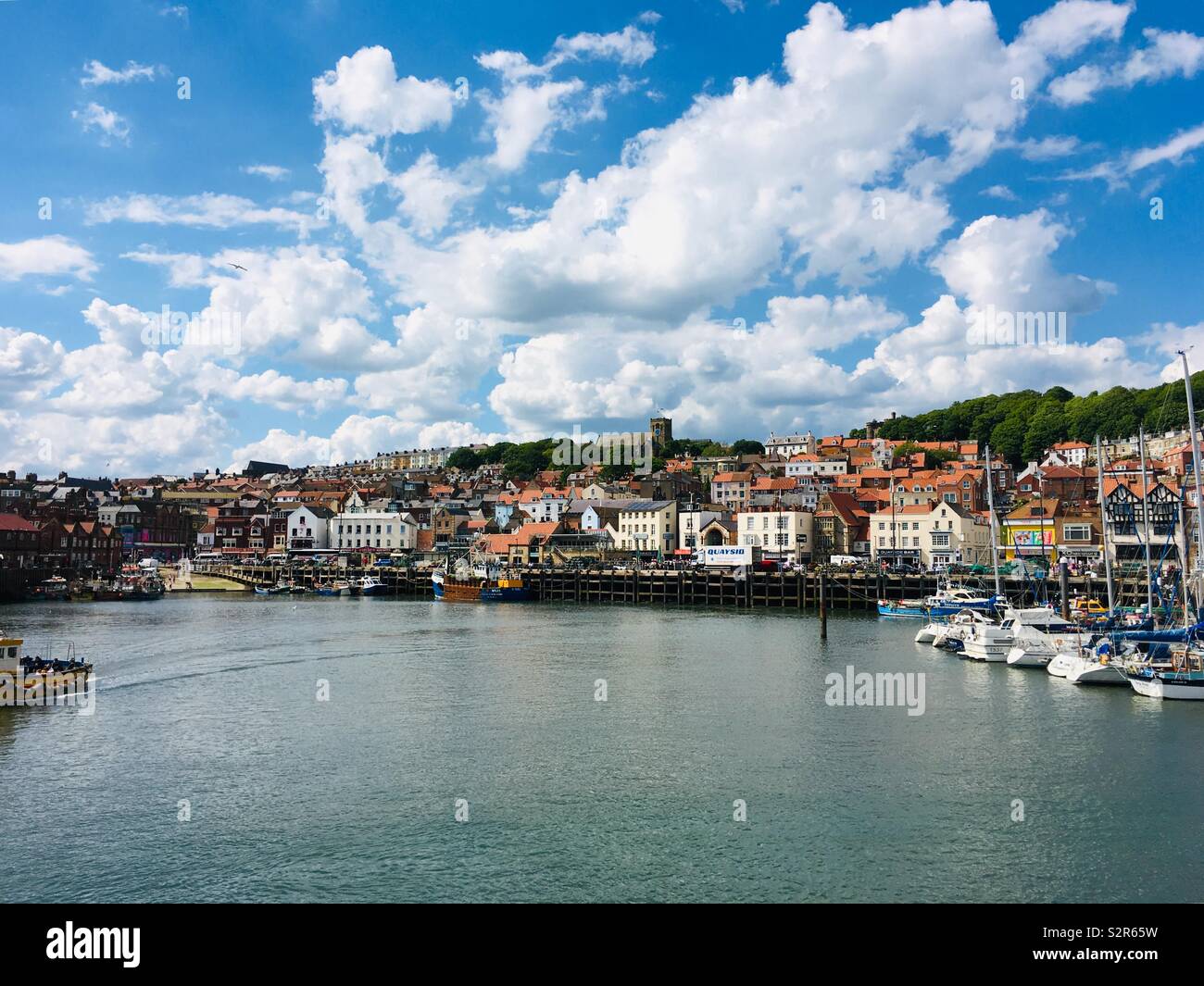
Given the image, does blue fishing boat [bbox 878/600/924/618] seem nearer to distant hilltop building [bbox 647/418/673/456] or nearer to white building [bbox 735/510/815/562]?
white building [bbox 735/510/815/562]

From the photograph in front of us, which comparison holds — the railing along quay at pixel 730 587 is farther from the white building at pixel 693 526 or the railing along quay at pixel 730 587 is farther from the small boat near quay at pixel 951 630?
the small boat near quay at pixel 951 630

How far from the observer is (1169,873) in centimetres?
1309

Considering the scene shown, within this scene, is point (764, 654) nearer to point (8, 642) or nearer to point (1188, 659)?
point (1188, 659)

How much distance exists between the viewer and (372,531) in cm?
10719

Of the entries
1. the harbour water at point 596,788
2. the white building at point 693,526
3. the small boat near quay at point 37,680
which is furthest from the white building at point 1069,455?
the small boat near quay at point 37,680

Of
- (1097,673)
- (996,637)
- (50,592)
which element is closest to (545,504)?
(50,592)

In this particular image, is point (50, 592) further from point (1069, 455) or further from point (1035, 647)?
point (1069, 455)

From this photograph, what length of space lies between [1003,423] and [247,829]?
129m

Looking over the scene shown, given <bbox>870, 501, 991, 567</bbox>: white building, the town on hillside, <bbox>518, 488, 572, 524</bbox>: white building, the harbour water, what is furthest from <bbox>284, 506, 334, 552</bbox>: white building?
the harbour water

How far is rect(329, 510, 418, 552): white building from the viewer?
107 m

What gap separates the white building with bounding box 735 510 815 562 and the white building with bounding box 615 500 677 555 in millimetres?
11489

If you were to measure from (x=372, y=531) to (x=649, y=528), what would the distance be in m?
35.5
